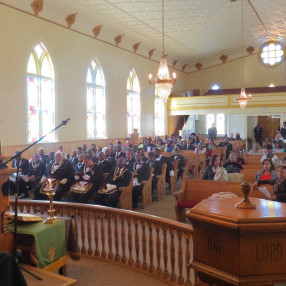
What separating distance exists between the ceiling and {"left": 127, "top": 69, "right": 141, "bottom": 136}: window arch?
143 cm

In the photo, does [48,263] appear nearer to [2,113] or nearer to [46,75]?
[2,113]

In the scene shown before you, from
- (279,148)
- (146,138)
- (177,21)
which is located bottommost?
(279,148)

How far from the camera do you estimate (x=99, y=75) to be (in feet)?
52.5

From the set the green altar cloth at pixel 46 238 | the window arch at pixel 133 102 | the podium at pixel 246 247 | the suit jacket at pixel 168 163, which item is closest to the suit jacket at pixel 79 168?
the suit jacket at pixel 168 163

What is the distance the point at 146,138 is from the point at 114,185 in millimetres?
7812

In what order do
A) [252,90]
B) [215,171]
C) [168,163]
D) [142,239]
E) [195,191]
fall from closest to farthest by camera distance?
[142,239] < [195,191] < [215,171] < [168,163] < [252,90]

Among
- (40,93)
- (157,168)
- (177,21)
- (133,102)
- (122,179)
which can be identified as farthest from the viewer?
(133,102)

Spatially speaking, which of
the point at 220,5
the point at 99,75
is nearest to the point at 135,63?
the point at 99,75

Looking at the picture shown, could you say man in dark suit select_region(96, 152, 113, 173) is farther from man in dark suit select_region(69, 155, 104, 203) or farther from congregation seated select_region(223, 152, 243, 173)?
congregation seated select_region(223, 152, 243, 173)

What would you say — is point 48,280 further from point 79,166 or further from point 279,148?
point 279,148

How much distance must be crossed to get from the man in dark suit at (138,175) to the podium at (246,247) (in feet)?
21.4

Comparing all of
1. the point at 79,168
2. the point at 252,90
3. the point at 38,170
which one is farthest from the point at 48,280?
the point at 252,90

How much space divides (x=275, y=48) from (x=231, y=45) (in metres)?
2.86

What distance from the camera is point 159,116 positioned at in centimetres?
2191
